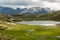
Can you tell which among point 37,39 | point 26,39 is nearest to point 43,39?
point 37,39

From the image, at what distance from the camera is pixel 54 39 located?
4205 inches

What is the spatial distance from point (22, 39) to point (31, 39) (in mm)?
5349

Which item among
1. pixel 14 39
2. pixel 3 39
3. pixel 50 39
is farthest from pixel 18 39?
pixel 50 39

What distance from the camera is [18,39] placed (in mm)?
103750

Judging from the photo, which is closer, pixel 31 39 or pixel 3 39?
pixel 3 39

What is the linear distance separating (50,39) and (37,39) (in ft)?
26.2

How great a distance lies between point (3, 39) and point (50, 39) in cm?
2785

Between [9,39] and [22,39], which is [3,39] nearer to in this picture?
[9,39]

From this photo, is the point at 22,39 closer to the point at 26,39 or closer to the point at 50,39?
the point at 26,39

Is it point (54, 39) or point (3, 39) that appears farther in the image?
point (54, 39)

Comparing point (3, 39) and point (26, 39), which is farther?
point (26, 39)

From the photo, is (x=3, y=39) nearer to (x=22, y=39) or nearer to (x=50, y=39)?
(x=22, y=39)

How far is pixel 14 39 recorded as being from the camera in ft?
335

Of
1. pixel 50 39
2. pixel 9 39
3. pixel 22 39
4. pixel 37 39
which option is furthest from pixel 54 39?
pixel 9 39
